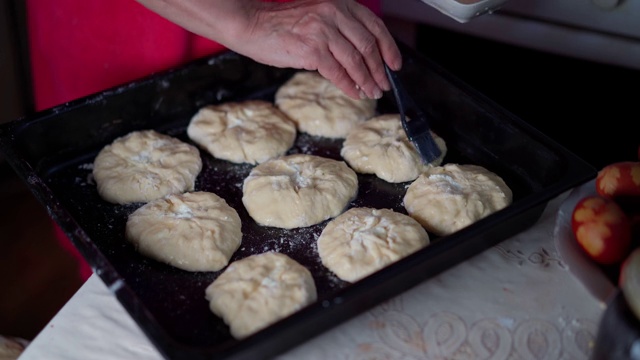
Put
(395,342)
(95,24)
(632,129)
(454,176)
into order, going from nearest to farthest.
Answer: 1. (395,342)
2. (454,176)
3. (95,24)
4. (632,129)

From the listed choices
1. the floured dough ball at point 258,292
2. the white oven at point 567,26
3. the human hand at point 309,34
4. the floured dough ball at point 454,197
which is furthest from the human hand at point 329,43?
the floured dough ball at point 258,292

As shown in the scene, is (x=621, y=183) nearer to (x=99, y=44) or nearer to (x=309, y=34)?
(x=309, y=34)

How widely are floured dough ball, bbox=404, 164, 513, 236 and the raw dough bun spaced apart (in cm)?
6

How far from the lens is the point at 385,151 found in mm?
1866

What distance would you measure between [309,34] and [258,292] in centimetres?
70

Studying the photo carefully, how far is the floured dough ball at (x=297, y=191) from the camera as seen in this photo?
1.71 m

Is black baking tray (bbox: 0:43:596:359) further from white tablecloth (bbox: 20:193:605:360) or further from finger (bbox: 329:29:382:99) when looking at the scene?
finger (bbox: 329:29:382:99)

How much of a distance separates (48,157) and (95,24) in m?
0.41

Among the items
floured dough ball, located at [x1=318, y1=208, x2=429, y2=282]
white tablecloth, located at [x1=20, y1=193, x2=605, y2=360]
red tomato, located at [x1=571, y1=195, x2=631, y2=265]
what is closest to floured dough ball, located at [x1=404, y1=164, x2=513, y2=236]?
floured dough ball, located at [x1=318, y1=208, x2=429, y2=282]

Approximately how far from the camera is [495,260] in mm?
1559

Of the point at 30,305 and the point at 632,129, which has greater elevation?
the point at 632,129

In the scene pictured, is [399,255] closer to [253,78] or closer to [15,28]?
[253,78]

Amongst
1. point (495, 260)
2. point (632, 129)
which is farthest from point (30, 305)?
point (632, 129)

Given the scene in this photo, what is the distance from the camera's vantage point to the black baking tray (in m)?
1.34
